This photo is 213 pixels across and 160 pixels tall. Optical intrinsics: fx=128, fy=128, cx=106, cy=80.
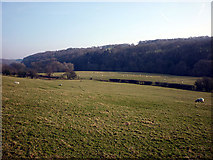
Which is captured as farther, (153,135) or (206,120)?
(206,120)

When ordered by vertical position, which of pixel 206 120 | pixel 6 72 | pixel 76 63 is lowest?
pixel 206 120

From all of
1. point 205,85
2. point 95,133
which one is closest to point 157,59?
point 205,85

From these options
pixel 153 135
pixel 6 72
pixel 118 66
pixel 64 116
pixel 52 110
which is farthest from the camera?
pixel 118 66

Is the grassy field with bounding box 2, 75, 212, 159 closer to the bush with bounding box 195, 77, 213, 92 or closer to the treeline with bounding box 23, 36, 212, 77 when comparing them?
the bush with bounding box 195, 77, 213, 92

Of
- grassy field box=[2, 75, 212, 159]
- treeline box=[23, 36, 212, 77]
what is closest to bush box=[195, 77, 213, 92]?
grassy field box=[2, 75, 212, 159]

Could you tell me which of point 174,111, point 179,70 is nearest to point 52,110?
point 174,111

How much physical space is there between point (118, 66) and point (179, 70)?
190 ft

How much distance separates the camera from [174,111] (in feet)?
55.1

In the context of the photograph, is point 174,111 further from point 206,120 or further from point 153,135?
point 153,135

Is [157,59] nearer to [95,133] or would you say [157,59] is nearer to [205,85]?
[205,85]

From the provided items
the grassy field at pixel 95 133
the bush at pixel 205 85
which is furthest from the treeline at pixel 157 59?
the grassy field at pixel 95 133

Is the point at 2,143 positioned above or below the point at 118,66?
below

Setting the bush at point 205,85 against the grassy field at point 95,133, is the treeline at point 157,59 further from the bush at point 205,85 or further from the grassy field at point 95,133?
the grassy field at point 95,133

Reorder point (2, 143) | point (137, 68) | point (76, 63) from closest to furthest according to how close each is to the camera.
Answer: point (2, 143)
point (137, 68)
point (76, 63)
